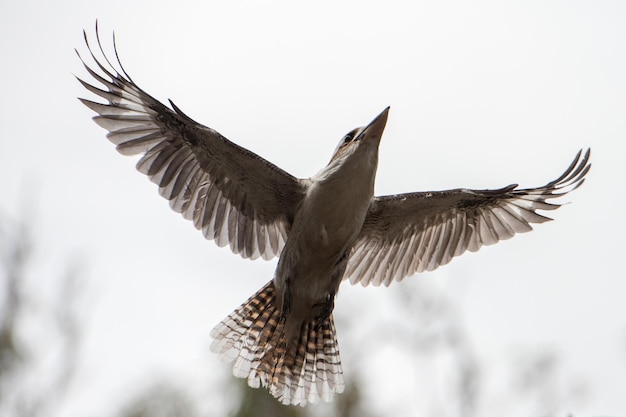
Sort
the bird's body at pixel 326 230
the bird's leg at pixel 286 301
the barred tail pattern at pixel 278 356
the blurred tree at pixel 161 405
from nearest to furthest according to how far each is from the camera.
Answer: the bird's body at pixel 326 230, the bird's leg at pixel 286 301, the barred tail pattern at pixel 278 356, the blurred tree at pixel 161 405

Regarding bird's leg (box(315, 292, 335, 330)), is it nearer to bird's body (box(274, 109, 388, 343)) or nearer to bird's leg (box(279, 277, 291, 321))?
Result: bird's body (box(274, 109, 388, 343))

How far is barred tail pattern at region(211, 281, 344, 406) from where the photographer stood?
7762 mm

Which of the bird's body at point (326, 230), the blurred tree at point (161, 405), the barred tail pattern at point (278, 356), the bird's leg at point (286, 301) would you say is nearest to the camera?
the bird's body at point (326, 230)

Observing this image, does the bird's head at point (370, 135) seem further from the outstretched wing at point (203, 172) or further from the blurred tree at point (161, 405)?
the blurred tree at point (161, 405)

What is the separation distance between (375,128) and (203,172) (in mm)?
1410

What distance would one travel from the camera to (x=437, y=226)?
8.21 metres

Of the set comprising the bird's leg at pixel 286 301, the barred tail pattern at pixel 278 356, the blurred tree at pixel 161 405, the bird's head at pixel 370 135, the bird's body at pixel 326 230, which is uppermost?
the blurred tree at pixel 161 405

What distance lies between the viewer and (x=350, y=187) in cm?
690

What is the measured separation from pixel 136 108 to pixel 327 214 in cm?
164

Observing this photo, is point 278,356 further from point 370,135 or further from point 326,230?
point 370,135

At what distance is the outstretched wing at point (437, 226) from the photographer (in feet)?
25.8

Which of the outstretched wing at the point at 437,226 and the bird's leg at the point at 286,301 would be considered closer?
the bird's leg at the point at 286,301

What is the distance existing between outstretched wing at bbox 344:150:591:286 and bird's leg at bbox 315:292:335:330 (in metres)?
0.68

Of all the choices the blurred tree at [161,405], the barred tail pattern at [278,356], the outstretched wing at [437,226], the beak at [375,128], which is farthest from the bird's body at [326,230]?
the blurred tree at [161,405]
